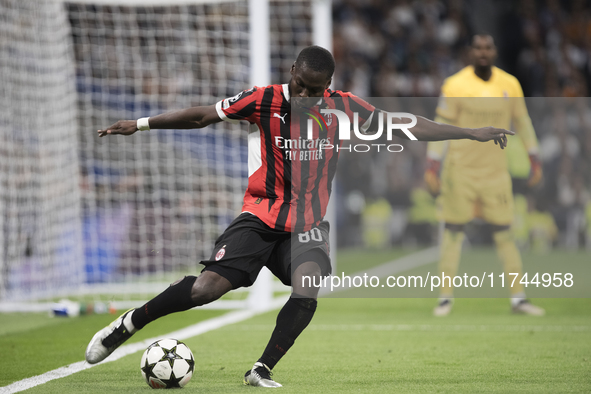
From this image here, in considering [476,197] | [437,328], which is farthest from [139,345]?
[476,197]

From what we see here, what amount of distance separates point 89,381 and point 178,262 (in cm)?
615

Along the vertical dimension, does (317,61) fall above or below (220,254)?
above

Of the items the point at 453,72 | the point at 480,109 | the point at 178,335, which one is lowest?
the point at 178,335

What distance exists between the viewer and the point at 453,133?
408 cm

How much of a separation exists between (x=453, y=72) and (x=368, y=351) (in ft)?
48.7

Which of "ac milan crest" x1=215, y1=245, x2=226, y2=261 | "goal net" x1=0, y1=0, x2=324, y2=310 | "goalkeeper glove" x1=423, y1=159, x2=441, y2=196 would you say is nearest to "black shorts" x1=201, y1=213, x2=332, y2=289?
"ac milan crest" x1=215, y1=245, x2=226, y2=261

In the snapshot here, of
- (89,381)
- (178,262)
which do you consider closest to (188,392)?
(89,381)

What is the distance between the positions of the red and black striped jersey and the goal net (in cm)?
475

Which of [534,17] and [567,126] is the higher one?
[534,17]

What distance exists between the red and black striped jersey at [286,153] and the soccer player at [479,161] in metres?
3.18

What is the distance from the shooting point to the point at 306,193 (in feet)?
13.6

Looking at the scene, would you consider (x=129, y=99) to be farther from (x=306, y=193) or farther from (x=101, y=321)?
(x=306, y=193)

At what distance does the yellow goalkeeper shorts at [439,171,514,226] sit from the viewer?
749cm

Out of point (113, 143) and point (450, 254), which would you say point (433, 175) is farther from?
point (113, 143)
